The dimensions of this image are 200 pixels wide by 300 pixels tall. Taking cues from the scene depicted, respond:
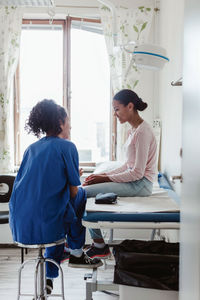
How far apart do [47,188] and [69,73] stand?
1921 millimetres

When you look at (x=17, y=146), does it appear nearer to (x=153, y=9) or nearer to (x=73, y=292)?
(x=73, y=292)

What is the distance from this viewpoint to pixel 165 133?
109 inches

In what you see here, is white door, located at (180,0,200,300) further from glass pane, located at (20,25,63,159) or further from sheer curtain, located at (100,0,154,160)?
glass pane, located at (20,25,63,159)

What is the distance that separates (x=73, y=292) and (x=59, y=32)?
243 centimetres

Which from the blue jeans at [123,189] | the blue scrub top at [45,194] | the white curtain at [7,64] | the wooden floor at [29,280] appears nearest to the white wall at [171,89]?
the blue jeans at [123,189]

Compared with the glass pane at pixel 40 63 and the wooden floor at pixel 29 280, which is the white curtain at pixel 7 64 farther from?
the wooden floor at pixel 29 280

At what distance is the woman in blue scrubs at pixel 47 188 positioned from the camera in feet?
5.35

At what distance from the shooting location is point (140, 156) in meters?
2.00

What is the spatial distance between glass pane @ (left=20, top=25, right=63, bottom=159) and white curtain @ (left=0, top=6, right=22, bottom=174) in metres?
0.24

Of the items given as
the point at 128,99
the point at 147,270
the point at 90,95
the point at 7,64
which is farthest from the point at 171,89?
the point at 7,64

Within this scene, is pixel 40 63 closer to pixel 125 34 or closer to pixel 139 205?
pixel 125 34

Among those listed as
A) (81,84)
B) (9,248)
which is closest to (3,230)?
(9,248)

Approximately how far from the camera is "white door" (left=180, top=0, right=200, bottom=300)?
1.07 meters

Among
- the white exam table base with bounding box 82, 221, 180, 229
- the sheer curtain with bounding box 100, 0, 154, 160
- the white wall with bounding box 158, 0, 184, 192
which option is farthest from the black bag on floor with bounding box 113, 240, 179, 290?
the sheer curtain with bounding box 100, 0, 154, 160
